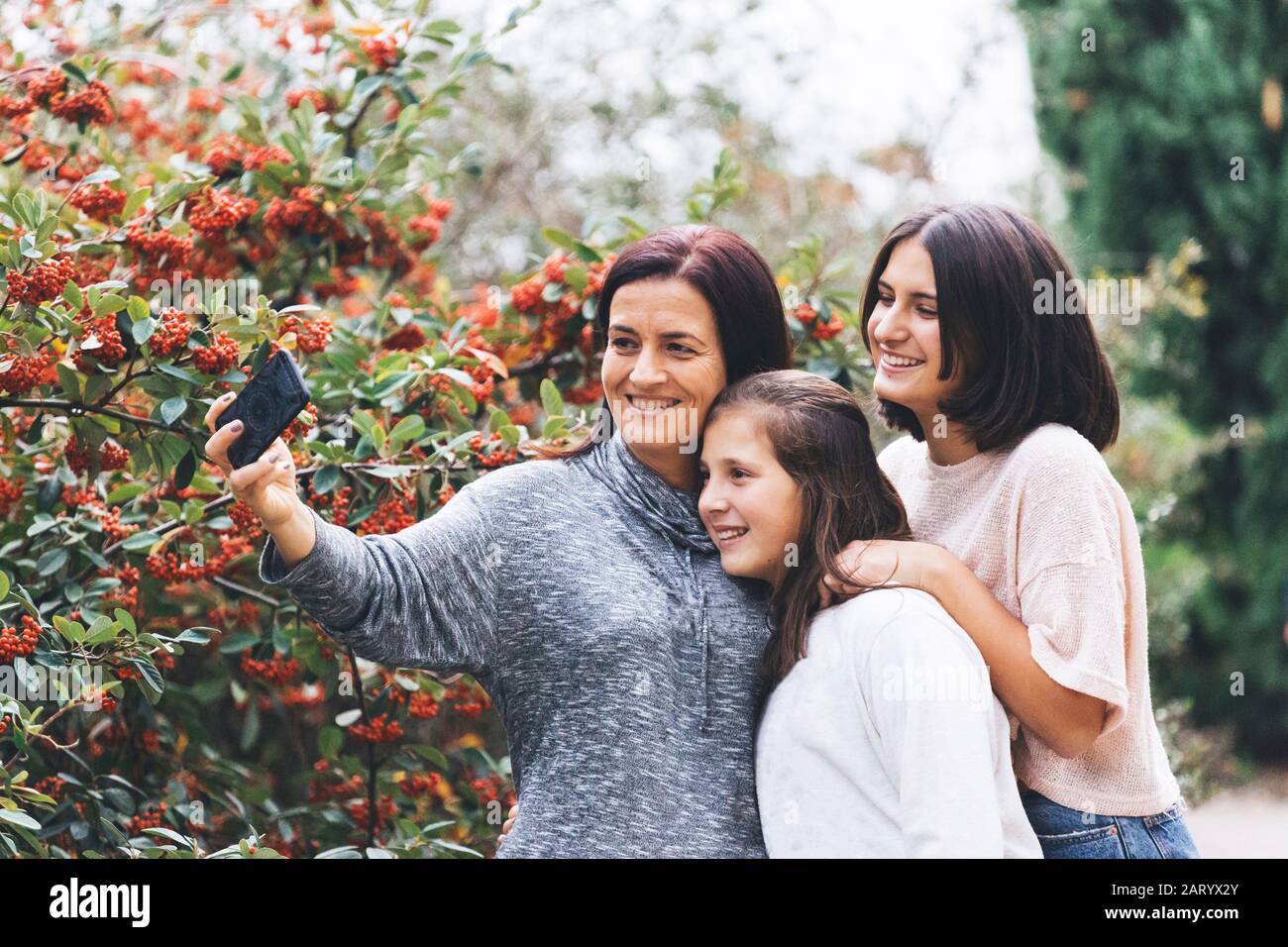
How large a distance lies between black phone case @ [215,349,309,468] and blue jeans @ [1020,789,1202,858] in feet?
3.86

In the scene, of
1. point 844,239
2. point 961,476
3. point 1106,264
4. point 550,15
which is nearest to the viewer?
point 961,476

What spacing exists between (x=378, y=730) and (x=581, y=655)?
35.8 inches

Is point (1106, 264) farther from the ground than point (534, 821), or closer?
farther from the ground

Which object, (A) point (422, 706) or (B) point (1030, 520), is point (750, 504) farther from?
(A) point (422, 706)

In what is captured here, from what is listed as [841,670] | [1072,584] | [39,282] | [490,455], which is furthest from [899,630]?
[39,282]

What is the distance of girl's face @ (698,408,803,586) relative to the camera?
1.89 metres

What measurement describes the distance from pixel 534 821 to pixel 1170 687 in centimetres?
632

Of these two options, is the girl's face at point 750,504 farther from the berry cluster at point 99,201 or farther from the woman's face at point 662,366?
the berry cluster at point 99,201

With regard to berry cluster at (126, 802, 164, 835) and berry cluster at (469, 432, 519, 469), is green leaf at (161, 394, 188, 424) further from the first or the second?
berry cluster at (126, 802, 164, 835)

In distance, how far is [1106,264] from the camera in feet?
22.4
